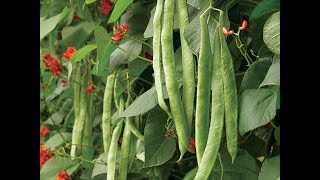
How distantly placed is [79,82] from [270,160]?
Result: 0.80m

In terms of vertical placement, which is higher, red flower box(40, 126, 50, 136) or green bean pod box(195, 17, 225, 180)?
green bean pod box(195, 17, 225, 180)

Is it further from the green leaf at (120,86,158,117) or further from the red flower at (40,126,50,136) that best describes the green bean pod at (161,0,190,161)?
the red flower at (40,126,50,136)

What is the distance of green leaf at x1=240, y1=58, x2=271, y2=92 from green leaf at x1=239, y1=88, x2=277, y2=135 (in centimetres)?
4

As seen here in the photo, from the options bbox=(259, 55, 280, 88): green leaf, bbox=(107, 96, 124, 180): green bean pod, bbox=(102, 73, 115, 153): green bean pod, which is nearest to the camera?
bbox=(259, 55, 280, 88): green leaf

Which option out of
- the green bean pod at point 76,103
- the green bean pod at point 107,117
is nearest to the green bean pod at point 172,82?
the green bean pod at point 107,117

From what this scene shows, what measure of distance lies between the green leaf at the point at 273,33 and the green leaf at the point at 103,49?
51 centimetres

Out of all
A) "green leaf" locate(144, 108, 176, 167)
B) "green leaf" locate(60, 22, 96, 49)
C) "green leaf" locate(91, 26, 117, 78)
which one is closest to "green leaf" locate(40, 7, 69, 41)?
"green leaf" locate(60, 22, 96, 49)

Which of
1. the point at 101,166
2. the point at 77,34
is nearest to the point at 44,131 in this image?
the point at 77,34

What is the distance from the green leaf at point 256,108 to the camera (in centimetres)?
119

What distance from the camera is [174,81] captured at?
1.22 metres

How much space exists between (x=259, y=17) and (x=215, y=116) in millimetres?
283

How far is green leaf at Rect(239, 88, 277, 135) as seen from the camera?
1192 millimetres

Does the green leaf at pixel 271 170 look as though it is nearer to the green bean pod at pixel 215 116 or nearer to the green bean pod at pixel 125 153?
the green bean pod at pixel 215 116
